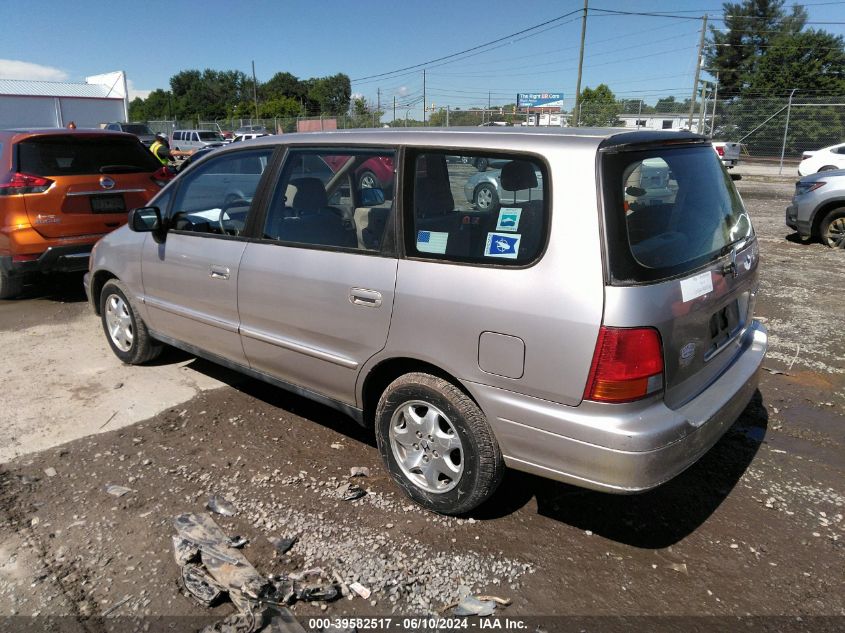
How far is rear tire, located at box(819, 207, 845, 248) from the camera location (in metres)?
9.20

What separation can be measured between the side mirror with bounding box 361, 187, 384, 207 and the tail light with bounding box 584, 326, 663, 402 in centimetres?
139

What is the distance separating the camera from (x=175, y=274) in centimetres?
421

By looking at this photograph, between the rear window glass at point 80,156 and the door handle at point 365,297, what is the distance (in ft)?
16.2

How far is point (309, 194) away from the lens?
11.7 ft

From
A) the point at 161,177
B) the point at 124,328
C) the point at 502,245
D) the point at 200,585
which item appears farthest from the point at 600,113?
the point at 200,585

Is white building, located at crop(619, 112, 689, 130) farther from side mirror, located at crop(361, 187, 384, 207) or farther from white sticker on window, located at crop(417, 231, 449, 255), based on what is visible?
white sticker on window, located at crop(417, 231, 449, 255)

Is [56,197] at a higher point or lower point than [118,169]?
lower

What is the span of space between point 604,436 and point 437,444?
866mm

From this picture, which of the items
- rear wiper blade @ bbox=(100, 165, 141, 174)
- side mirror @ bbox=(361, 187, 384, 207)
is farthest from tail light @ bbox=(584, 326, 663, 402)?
rear wiper blade @ bbox=(100, 165, 141, 174)

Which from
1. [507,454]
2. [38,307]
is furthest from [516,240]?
[38,307]

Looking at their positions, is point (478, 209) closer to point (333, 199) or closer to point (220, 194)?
point (333, 199)

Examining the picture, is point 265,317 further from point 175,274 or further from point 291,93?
point 291,93

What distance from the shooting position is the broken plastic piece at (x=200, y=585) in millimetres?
2488

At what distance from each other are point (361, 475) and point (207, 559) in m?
0.99
